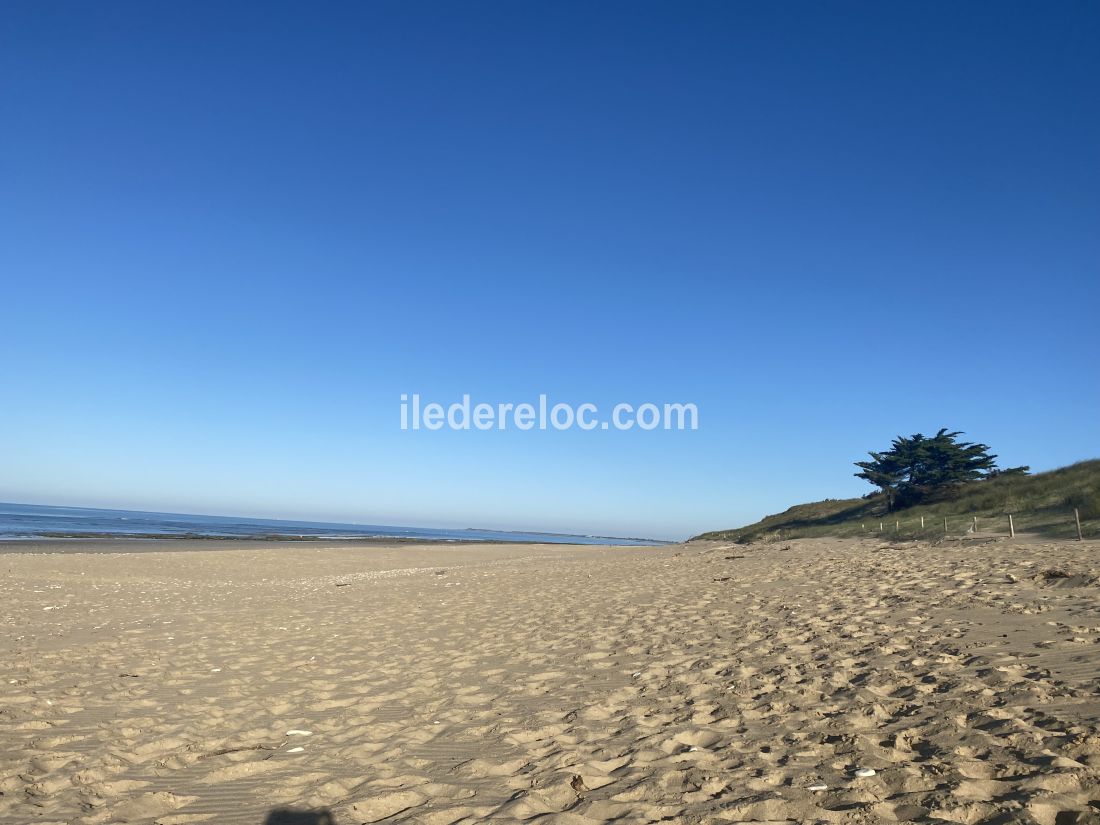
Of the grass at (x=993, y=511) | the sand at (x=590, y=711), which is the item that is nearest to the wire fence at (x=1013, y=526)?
the grass at (x=993, y=511)

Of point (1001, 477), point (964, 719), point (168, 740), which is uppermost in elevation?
point (1001, 477)

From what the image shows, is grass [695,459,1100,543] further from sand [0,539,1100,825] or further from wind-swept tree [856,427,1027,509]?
sand [0,539,1100,825]

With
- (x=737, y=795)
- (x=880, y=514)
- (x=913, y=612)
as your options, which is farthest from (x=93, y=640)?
(x=880, y=514)

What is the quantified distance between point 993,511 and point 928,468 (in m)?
14.0

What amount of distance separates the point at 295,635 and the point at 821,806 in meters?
8.59

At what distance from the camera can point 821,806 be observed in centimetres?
363

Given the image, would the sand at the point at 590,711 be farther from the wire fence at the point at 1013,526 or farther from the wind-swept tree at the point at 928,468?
the wind-swept tree at the point at 928,468

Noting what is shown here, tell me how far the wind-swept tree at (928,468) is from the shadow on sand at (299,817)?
44322mm

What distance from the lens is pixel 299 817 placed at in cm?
410

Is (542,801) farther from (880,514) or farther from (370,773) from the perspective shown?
(880,514)

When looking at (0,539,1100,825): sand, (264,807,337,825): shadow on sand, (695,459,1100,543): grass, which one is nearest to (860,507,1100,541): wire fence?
(695,459,1100,543): grass

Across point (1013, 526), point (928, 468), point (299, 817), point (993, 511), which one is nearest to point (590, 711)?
point (299, 817)

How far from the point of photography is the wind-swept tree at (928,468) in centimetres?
4122

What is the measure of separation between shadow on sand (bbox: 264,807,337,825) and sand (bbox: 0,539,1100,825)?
2 centimetres
